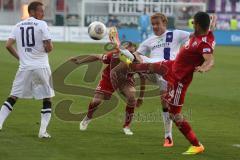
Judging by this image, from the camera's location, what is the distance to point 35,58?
1229cm

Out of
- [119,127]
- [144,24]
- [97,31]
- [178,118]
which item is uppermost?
[97,31]

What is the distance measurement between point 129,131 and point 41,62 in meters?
2.15

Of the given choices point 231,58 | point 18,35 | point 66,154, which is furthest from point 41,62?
point 231,58

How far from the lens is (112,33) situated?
12.5 metres

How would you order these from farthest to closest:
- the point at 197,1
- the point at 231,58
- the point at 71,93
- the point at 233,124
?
the point at 197,1, the point at 231,58, the point at 71,93, the point at 233,124

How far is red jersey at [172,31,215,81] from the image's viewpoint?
1083 centimetres

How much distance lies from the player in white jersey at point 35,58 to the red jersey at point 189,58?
236 cm

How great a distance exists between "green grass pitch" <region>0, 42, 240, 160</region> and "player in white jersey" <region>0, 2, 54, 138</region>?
0.73 metres

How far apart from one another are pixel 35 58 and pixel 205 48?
10.3ft

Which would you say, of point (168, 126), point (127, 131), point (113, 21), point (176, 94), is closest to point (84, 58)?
point (127, 131)

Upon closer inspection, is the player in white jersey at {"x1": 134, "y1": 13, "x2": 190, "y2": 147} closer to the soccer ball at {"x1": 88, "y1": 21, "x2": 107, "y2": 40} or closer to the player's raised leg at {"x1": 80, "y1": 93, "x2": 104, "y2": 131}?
the soccer ball at {"x1": 88, "y1": 21, "x2": 107, "y2": 40}

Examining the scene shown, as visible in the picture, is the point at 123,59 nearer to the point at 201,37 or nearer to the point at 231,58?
the point at 201,37

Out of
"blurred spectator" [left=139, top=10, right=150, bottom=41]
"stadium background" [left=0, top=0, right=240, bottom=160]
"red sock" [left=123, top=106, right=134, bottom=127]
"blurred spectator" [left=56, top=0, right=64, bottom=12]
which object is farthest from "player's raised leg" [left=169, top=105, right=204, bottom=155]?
"blurred spectator" [left=56, top=0, right=64, bottom=12]

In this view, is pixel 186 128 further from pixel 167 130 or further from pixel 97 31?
pixel 97 31
